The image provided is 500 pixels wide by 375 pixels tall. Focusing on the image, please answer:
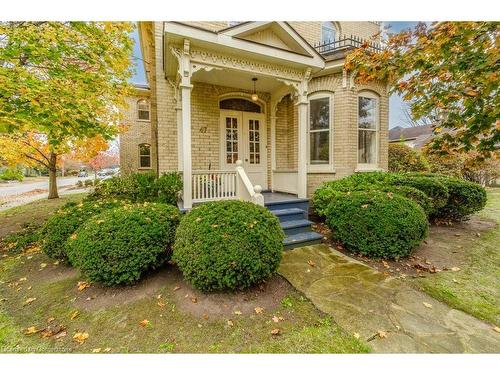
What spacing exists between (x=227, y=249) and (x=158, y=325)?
1117 millimetres

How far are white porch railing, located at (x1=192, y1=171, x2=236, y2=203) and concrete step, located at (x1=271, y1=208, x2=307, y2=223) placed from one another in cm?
119

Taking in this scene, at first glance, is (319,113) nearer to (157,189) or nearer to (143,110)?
(157,189)

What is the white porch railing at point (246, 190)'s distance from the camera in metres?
4.45

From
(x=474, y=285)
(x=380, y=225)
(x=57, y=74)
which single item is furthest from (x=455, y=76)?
(x=57, y=74)

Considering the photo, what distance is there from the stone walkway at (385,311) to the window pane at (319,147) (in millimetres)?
3807

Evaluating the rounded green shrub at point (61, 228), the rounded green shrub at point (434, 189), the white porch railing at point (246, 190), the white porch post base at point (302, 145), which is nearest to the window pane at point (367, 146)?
the rounded green shrub at point (434, 189)

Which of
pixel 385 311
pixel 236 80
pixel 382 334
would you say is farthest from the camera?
pixel 236 80

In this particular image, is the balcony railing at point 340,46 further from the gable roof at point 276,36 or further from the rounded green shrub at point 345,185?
the rounded green shrub at point 345,185

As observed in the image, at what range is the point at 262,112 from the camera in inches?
297

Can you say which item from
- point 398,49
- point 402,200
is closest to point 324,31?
point 398,49

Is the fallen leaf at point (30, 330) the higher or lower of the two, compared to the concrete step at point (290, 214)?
lower

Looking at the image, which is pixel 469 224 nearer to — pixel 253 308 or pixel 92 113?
pixel 253 308

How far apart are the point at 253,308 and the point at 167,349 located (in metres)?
1.03

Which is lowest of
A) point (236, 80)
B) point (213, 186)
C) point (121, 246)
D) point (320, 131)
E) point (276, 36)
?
point (121, 246)
